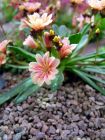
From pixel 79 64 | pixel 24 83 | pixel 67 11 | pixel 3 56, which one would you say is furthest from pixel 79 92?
pixel 67 11

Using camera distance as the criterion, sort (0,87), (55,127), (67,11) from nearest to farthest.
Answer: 1. (55,127)
2. (0,87)
3. (67,11)

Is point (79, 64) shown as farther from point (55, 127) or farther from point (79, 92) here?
point (55, 127)

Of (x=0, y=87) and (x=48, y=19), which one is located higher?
(x=48, y=19)

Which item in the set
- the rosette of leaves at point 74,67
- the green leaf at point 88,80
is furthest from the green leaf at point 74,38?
the green leaf at point 88,80

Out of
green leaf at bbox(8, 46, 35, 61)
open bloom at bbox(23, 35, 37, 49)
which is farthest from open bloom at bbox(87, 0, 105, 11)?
green leaf at bbox(8, 46, 35, 61)

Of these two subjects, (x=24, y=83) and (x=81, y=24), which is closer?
(x=24, y=83)

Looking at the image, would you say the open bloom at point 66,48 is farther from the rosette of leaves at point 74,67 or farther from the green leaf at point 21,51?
the green leaf at point 21,51
